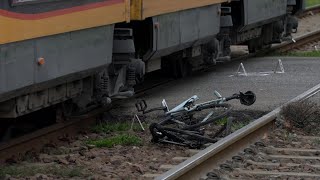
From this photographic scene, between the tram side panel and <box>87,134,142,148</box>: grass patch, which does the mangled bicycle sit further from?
the tram side panel

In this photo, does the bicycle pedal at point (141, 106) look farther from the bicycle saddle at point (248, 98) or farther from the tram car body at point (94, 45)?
the bicycle saddle at point (248, 98)

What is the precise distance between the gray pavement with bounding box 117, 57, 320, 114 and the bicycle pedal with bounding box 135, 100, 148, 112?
26cm

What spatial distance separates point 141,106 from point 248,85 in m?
3.56

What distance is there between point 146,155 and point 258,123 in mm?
1356

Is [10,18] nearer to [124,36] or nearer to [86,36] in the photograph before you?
[86,36]

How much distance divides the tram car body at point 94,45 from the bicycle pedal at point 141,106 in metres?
0.23

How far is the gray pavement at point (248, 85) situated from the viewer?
13203 mm

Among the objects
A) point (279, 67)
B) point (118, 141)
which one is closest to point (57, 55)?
point (118, 141)

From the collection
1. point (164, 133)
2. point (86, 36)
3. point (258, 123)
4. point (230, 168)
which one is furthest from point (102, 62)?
point (230, 168)

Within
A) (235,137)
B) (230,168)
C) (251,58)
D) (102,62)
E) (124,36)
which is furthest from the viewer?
(251,58)

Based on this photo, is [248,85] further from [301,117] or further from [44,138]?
[44,138]

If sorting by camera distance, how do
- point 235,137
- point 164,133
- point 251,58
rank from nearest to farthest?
point 235,137
point 164,133
point 251,58

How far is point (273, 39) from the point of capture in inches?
794

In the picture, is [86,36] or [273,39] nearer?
[86,36]
